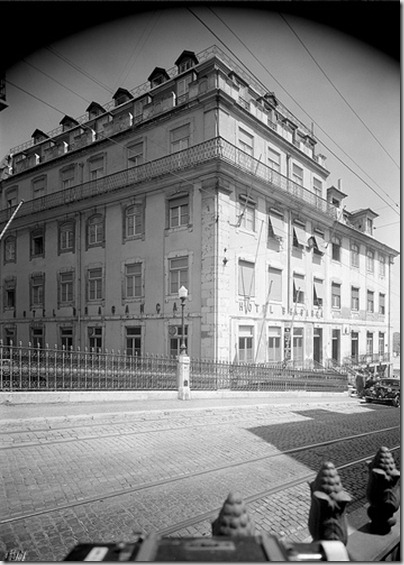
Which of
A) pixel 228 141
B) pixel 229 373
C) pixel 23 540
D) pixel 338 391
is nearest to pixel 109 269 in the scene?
pixel 229 373

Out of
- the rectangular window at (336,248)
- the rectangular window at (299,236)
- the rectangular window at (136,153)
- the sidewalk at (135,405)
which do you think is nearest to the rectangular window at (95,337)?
the sidewalk at (135,405)

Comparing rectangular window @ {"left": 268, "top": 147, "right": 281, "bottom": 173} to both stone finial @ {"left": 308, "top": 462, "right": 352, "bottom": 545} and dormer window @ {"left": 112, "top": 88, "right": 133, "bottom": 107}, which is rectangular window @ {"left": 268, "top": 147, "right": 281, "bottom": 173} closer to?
dormer window @ {"left": 112, "top": 88, "right": 133, "bottom": 107}

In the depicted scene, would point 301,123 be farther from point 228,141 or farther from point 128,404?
point 128,404

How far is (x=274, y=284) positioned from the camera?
798 cm

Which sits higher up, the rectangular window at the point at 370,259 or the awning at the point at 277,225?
the awning at the point at 277,225

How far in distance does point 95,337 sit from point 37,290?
2877mm

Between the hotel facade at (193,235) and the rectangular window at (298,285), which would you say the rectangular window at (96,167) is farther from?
the rectangular window at (298,285)

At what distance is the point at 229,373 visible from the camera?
9570 millimetres

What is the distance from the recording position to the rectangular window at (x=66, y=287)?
1128 cm

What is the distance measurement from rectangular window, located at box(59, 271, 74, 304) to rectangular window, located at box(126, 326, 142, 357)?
2.77 metres

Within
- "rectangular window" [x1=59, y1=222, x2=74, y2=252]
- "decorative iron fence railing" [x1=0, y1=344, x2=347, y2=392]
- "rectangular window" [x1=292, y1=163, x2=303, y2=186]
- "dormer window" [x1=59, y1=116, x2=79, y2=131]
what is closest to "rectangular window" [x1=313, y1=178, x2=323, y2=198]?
"rectangular window" [x1=292, y1=163, x2=303, y2=186]

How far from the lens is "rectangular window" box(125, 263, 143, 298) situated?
10.5 m

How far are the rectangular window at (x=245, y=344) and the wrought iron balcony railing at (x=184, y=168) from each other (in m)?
4.36

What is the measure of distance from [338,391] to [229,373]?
5.75 metres
